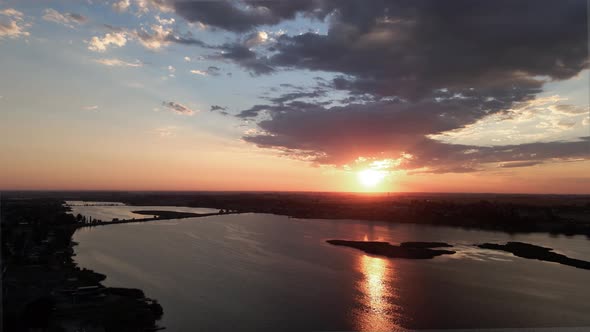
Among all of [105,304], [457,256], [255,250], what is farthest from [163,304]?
[457,256]

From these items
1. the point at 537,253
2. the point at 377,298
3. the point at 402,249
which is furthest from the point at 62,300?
the point at 537,253

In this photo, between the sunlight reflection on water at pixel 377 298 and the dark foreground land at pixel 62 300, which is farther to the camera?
the sunlight reflection on water at pixel 377 298

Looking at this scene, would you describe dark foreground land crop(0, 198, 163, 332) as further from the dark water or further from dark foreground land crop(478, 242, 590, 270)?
dark foreground land crop(478, 242, 590, 270)

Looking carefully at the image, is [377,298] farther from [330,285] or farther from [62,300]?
[62,300]

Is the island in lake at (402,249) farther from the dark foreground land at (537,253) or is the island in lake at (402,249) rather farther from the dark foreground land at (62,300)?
the dark foreground land at (62,300)

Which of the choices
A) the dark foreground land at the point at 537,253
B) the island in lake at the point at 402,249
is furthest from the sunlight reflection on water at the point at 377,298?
the dark foreground land at the point at 537,253

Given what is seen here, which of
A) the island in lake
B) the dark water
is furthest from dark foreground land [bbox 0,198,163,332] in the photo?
the island in lake
